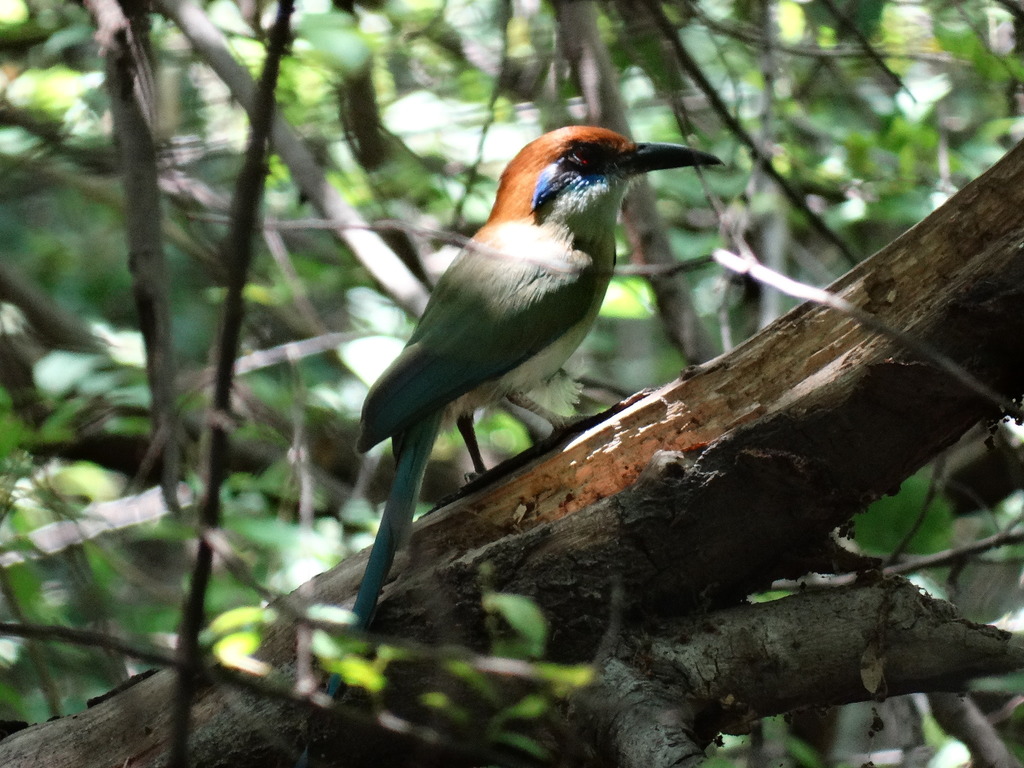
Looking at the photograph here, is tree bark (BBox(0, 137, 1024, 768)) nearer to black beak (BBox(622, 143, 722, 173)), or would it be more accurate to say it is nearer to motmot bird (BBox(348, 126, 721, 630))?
motmot bird (BBox(348, 126, 721, 630))

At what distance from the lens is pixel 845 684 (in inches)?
90.2

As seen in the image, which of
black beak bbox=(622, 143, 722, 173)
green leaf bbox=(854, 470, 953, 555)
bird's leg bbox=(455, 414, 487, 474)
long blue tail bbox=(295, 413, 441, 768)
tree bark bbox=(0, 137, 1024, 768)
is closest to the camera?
tree bark bbox=(0, 137, 1024, 768)

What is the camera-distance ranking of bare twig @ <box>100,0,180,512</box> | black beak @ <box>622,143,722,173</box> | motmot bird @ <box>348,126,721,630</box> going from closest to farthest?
bare twig @ <box>100,0,180,512</box> < motmot bird @ <box>348,126,721,630</box> < black beak @ <box>622,143,722,173</box>

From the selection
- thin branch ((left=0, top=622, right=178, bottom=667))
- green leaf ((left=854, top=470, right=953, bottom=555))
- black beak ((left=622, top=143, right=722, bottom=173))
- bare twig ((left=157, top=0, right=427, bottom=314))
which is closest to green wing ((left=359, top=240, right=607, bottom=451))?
bare twig ((left=157, top=0, right=427, bottom=314))

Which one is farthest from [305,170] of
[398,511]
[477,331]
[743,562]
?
[743,562]

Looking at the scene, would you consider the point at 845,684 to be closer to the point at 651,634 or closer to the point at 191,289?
the point at 651,634

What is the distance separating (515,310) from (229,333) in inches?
85.8

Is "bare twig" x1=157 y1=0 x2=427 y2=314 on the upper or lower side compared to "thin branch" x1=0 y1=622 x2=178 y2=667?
upper

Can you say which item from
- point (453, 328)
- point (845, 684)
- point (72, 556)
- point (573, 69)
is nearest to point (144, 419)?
point (72, 556)

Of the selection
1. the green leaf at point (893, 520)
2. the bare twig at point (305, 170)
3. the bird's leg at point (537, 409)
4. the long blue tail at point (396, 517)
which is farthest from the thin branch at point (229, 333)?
the green leaf at point (893, 520)

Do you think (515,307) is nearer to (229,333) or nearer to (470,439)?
(470,439)

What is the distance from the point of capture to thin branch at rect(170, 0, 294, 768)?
1.18m

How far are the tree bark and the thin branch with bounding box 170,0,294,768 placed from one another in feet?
3.09

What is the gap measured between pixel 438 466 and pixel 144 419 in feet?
5.01
